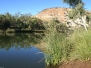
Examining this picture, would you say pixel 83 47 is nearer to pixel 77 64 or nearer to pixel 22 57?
pixel 77 64

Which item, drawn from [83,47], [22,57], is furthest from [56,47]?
[22,57]

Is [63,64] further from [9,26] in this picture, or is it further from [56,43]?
[9,26]

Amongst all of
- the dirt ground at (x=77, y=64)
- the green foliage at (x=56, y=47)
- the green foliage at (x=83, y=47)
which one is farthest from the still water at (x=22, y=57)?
the green foliage at (x=83, y=47)

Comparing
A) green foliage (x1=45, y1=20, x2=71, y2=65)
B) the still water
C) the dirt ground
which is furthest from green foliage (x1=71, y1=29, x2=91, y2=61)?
the still water

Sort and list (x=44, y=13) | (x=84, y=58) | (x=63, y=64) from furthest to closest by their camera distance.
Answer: (x=44, y=13) < (x=63, y=64) < (x=84, y=58)

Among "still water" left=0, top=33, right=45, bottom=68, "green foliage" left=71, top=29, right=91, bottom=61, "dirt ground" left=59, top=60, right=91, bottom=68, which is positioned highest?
"green foliage" left=71, top=29, right=91, bottom=61

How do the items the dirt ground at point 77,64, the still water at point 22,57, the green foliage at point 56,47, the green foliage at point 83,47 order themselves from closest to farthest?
the dirt ground at point 77,64 → the green foliage at point 83,47 → the green foliage at point 56,47 → the still water at point 22,57

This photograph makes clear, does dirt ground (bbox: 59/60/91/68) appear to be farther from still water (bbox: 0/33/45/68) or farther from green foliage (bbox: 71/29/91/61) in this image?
still water (bbox: 0/33/45/68)

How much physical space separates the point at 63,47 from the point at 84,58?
4.87 ft

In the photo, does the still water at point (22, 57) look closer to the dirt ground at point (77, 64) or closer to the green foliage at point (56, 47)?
the green foliage at point (56, 47)

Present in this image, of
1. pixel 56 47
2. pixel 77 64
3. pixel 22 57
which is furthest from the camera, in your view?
pixel 22 57

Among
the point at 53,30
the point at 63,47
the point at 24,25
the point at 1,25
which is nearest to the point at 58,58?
the point at 63,47

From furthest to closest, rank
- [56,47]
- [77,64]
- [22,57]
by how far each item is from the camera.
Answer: [22,57] → [56,47] → [77,64]

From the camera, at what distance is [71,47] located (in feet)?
26.1
